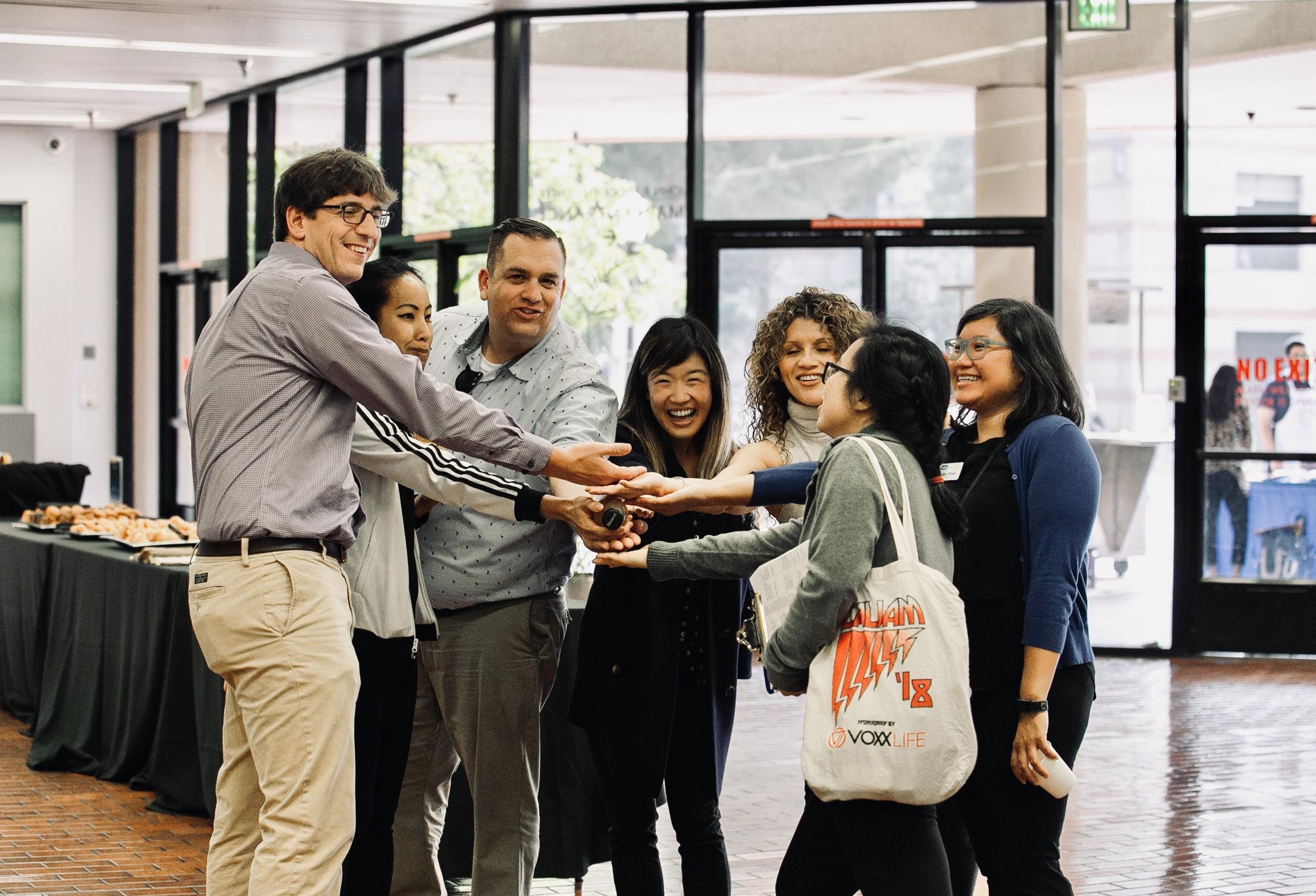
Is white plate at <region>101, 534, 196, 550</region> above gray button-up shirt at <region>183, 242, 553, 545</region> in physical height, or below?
below

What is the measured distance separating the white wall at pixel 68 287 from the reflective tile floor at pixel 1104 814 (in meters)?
7.85

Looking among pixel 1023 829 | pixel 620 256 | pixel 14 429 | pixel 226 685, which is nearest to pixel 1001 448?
pixel 1023 829

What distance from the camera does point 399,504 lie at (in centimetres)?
334

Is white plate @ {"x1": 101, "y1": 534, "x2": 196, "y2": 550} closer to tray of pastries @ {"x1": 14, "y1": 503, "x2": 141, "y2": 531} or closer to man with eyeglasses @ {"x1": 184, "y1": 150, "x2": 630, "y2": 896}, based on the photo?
tray of pastries @ {"x1": 14, "y1": 503, "x2": 141, "y2": 531}

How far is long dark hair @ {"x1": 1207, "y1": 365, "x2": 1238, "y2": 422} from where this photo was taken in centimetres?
911

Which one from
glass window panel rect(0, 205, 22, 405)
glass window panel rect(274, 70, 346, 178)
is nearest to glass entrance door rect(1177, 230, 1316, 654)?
glass window panel rect(274, 70, 346, 178)

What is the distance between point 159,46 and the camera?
414 inches

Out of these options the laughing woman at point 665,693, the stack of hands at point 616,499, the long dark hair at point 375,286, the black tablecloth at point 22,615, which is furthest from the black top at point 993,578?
the black tablecloth at point 22,615

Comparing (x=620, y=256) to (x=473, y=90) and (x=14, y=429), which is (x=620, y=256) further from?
(x=14, y=429)

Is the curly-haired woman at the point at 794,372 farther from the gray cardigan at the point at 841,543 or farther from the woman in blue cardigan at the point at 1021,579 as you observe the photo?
the gray cardigan at the point at 841,543

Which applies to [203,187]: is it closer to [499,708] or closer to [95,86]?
[95,86]

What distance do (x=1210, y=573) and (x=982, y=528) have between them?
22.2ft

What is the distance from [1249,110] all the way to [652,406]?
6981mm

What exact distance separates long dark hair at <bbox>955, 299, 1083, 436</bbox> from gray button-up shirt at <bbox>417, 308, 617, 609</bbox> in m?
0.92
